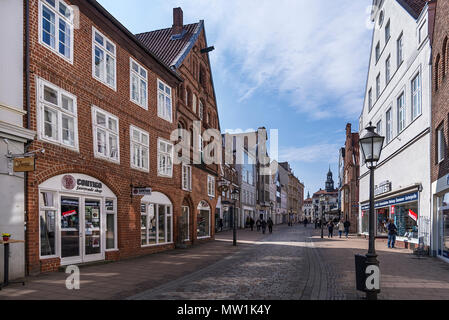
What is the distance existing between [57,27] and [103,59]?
2.68 metres

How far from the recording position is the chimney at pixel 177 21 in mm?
24859

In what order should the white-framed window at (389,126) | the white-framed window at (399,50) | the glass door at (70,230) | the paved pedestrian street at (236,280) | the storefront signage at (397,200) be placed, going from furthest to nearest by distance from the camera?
the white-framed window at (389,126)
the white-framed window at (399,50)
the storefront signage at (397,200)
the glass door at (70,230)
the paved pedestrian street at (236,280)

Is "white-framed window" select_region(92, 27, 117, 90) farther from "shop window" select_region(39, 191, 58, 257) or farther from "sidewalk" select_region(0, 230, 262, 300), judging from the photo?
"sidewalk" select_region(0, 230, 262, 300)

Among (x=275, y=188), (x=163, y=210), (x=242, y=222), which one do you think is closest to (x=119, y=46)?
(x=163, y=210)

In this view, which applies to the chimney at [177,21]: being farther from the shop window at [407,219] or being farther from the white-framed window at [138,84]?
the shop window at [407,219]

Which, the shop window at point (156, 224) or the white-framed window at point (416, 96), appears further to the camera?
the white-framed window at point (416, 96)

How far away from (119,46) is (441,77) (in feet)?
42.4

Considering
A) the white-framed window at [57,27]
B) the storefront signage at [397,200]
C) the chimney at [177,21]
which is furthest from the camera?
the chimney at [177,21]

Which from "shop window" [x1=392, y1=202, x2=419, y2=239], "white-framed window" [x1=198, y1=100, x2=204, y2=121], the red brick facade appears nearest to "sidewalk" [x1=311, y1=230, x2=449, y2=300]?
"shop window" [x1=392, y1=202, x2=419, y2=239]

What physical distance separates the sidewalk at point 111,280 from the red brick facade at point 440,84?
973cm

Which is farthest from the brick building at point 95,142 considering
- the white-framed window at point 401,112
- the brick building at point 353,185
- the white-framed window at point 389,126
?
the brick building at point 353,185

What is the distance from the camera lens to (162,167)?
1850cm

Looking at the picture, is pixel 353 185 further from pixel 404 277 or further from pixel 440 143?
pixel 404 277

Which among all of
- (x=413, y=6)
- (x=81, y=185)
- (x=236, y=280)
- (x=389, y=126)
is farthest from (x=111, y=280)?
(x=413, y=6)
